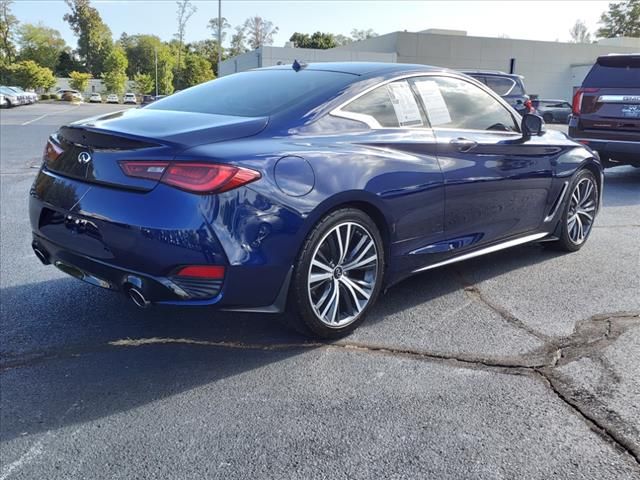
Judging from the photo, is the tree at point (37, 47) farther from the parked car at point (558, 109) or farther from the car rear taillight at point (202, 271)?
the car rear taillight at point (202, 271)

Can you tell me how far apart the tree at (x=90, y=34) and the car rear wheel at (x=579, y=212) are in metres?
109

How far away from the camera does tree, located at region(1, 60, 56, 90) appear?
7456 centimetres

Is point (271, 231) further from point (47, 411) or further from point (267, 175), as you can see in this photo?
point (47, 411)

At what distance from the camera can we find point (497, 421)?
8.84ft

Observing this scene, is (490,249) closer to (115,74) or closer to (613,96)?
(613,96)

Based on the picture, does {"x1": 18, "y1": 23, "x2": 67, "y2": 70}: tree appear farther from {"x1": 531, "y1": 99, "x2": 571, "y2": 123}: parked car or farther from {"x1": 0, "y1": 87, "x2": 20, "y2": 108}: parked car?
{"x1": 531, "y1": 99, "x2": 571, "y2": 123}: parked car

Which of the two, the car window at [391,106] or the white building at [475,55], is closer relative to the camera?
the car window at [391,106]

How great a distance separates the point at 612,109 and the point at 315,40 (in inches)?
3293

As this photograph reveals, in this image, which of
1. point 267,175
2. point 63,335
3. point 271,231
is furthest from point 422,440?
point 63,335

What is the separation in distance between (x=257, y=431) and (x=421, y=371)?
1.00 m

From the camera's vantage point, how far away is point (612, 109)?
8836 millimetres

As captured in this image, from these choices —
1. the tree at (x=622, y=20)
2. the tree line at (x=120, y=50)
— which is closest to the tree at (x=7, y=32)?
the tree line at (x=120, y=50)

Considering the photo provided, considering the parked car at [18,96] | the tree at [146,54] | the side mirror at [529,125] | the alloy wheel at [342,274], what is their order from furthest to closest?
the tree at [146,54] → the parked car at [18,96] → the side mirror at [529,125] → the alloy wheel at [342,274]

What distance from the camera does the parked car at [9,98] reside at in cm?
4097
